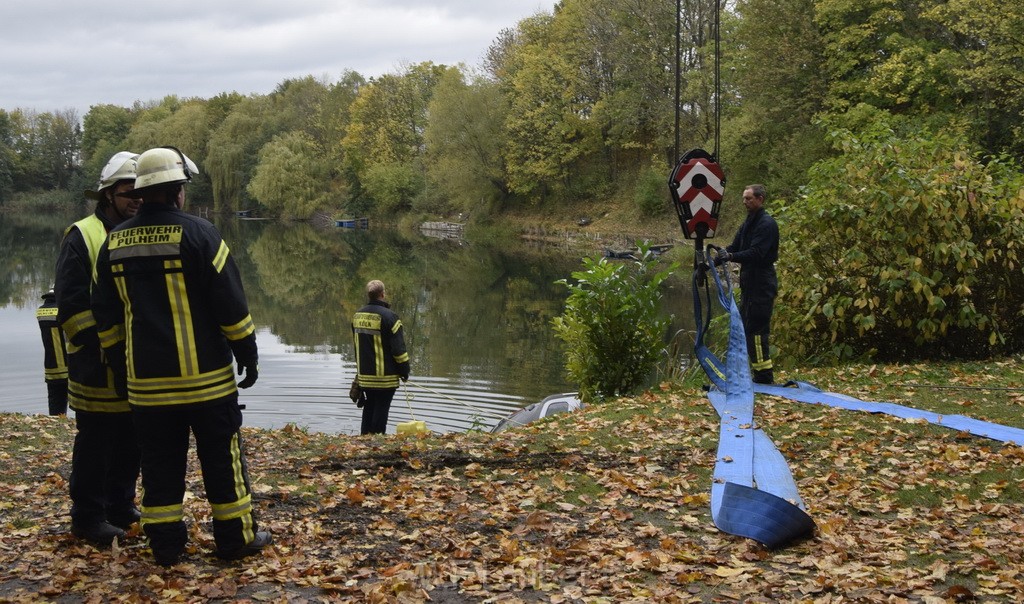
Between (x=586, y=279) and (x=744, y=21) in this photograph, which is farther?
(x=744, y=21)

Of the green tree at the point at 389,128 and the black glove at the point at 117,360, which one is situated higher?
the green tree at the point at 389,128

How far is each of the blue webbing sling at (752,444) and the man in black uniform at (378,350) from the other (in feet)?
11.6

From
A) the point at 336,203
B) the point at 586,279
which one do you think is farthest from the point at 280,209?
the point at 586,279

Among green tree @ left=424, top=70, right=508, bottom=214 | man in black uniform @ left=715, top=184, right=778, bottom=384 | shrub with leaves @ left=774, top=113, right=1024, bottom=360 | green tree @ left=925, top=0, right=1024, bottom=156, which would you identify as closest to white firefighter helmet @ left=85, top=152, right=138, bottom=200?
man in black uniform @ left=715, top=184, right=778, bottom=384

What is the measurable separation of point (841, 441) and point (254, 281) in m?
40.3

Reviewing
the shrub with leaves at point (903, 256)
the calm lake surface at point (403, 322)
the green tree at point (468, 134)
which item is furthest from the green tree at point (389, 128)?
the shrub with leaves at point (903, 256)

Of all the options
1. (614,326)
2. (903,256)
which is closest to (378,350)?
(614,326)

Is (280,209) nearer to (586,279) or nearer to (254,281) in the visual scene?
(254,281)

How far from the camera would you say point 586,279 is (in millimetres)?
A: 13219

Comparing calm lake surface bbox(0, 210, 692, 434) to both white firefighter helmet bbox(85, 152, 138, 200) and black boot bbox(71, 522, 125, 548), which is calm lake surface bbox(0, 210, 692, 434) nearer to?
black boot bbox(71, 522, 125, 548)

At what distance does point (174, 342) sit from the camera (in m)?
5.33

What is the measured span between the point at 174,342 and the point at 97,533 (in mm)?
1472

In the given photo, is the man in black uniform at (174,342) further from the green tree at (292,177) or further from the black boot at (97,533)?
the green tree at (292,177)

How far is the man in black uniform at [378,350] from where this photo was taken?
11.5m
